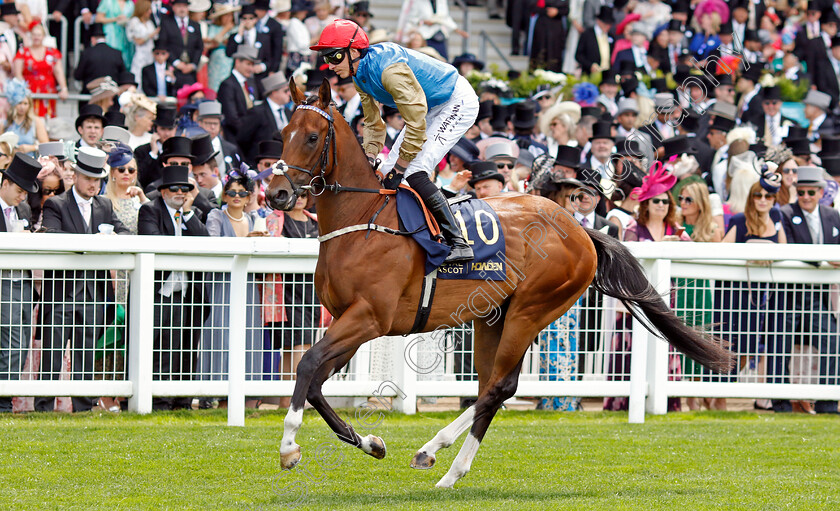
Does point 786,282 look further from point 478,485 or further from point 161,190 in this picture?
point 161,190

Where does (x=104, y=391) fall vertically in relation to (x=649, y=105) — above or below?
below

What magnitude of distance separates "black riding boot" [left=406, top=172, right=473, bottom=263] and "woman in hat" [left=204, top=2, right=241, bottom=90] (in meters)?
8.19

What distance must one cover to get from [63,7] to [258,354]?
7887mm

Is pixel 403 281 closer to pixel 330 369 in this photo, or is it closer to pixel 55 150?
pixel 330 369

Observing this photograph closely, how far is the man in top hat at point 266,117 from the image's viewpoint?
11.7 meters

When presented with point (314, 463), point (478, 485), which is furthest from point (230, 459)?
point (478, 485)

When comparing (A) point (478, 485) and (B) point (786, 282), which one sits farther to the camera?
(B) point (786, 282)

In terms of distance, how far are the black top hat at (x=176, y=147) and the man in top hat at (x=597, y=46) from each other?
876cm

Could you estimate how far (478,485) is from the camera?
227 inches

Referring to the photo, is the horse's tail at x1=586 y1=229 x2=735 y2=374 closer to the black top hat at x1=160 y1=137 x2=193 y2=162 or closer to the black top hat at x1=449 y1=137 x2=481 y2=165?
the black top hat at x1=449 y1=137 x2=481 y2=165

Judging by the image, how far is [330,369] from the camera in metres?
5.45

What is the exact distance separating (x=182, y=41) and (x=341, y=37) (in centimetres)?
834

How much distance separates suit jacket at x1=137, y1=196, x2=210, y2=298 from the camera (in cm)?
809

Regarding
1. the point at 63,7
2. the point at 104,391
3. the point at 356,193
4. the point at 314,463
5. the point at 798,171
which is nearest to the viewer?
the point at 356,193
